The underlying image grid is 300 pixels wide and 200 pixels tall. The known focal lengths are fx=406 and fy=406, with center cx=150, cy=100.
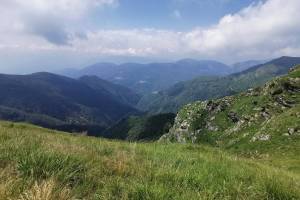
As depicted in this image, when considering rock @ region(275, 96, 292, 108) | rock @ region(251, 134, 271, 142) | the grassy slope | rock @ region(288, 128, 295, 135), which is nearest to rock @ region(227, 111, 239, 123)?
rock @ region(275, 96, 292, 108)

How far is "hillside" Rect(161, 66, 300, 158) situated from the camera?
8150 centimetres

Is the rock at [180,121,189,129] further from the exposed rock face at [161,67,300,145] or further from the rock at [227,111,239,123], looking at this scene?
the rock at [227,111,239,123]

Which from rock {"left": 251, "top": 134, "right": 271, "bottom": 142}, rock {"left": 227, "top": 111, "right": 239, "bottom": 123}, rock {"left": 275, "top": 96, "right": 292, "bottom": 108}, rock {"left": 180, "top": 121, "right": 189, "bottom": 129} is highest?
rock {"left": 275, "top": 96, "right": 292, "bottom": 108}

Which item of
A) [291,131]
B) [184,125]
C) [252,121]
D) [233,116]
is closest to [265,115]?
[252,121]

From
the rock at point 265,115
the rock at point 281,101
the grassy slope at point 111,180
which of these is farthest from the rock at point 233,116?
the grassy slope at point 111,180

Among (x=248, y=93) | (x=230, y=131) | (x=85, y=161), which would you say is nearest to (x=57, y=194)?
(x=85, y=161)

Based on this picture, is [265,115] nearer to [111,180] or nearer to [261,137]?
[261,137]

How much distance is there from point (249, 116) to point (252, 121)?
370cm

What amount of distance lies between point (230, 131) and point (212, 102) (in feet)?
110

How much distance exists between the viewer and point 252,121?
4279 inches

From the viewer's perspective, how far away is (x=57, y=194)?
5816 mm

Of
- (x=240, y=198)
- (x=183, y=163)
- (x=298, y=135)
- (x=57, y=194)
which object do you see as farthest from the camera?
(x=298, y=135)

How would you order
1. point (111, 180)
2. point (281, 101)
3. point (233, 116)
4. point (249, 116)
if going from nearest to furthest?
point (111, 180) → point (281, 101) → point (249, 116) → point (233, 116)

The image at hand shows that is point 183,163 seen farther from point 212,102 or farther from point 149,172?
point 212,102
